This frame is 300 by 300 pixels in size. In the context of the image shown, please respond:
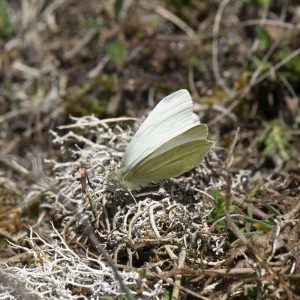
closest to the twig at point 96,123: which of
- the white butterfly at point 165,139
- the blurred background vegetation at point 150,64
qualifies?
the white butterfly at point 165,139

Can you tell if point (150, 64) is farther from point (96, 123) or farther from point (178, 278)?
point (178, 278)

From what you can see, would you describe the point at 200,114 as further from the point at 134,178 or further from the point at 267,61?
the point at 134,178

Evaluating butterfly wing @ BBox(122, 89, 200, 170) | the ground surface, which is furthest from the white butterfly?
the ground surface

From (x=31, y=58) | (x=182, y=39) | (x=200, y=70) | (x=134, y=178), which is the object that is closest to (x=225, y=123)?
(x=200, y=70)

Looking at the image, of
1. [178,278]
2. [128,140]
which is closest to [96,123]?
[128,140]

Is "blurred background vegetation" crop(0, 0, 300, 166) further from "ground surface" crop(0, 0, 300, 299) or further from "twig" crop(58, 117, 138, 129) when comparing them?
"twig" crop(58, 117, 138, 129)

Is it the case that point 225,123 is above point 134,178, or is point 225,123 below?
below
